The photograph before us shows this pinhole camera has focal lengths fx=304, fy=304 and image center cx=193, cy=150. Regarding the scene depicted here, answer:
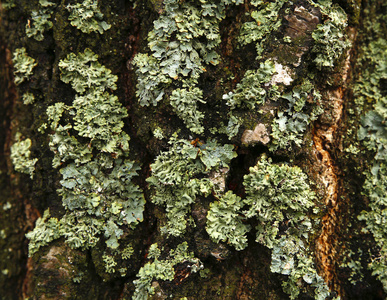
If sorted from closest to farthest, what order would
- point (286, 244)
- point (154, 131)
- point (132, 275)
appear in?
point (286, 244) → point (154, 131) → point (132, 275)

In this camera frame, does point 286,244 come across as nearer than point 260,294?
Yes

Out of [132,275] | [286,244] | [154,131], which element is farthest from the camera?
[132,275]

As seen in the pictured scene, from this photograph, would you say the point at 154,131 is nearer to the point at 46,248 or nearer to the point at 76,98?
the point at 76,98

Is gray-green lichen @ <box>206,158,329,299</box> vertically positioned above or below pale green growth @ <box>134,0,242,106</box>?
below

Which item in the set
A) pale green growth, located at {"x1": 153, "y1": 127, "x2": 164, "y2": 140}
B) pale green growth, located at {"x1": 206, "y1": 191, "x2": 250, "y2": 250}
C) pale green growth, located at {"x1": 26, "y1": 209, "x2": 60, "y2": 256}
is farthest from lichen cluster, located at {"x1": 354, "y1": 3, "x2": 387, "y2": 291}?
pale green growth, located at {"x1": 26, "y1": 209, "x2": 60, "y2": 256}

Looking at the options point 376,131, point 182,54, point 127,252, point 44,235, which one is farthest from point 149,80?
point 376,131

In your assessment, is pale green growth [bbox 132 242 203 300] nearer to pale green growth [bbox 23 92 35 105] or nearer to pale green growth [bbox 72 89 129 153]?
pale green growth [bbox 72 89 129 153]

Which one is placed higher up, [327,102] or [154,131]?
[327,102]

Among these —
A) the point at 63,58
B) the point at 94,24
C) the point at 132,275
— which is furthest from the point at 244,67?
the point at 132,275
